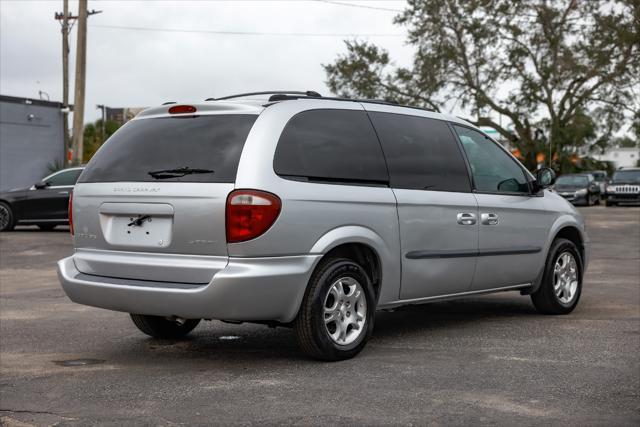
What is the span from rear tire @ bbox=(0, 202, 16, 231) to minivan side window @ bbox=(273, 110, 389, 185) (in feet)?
55.0

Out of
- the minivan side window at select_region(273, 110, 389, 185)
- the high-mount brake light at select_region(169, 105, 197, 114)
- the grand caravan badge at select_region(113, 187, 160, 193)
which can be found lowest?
the grand caravan badge at select_region(113, 187, 160, 193)

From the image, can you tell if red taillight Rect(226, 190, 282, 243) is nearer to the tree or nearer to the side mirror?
the side mirror

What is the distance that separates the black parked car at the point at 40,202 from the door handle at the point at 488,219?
15.5m

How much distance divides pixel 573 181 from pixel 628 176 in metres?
3.39

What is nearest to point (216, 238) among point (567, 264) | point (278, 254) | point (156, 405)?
point (278, 254)

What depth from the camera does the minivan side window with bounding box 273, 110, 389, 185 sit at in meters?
6.18

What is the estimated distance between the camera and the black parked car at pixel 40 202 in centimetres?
2170

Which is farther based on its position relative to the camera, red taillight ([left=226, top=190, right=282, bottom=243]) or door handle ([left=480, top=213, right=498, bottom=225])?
door handle ([left=480, top=213, right=498, bottom=225])

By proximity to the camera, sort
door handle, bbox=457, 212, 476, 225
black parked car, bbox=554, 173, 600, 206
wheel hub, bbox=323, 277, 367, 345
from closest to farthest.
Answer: wheel hub, bbox=323, 277, 367, 345 → door handle, bbox=457, 212, 476, 225 → black parked car, bbox=554, 173, 600, 206

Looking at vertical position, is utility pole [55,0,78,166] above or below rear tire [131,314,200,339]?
above

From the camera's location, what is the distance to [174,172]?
612cm

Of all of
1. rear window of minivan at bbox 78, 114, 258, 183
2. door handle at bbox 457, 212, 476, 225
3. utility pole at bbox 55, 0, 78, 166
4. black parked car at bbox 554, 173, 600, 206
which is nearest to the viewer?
rear window of minivan at bbox 78, 114, 258, 183

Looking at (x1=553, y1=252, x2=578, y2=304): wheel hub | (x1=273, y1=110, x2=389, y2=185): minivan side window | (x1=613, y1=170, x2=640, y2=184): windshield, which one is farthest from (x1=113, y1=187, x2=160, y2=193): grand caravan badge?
(x1=613, y1=170, x2=640, y2=184): windshield

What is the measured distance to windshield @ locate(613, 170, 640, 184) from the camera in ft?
136
